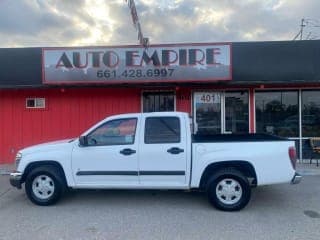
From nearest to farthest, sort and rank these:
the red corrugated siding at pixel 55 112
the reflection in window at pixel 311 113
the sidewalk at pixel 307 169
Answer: the sidewalk at pixel 307 169 → the reflection in window at pixel 311 113 → the red corrugated siding at pixel 55 112

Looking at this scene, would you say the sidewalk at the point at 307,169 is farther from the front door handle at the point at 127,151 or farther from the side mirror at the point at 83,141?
the side mirror at the point at 83,141

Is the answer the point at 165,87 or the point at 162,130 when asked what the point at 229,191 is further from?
the point at 165,87

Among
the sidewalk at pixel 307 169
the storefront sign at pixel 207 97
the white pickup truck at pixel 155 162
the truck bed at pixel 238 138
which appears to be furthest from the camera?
the storefront sign at pixel 207 97

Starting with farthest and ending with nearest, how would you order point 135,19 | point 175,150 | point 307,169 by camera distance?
point 307,169 → point 135,19 → point 175,150

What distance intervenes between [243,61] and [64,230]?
24.6 feet

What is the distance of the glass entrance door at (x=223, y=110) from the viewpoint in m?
11.4

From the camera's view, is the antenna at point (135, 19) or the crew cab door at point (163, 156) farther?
the antenna at point (135, 19)

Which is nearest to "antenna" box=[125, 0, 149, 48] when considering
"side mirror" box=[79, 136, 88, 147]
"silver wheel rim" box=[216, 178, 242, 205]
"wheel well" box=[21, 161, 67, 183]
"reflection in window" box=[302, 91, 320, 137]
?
"side mirror" box=[79, 136, 88, 147]

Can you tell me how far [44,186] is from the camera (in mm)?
6902

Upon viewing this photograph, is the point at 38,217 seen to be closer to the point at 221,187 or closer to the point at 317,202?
the point at 221,187

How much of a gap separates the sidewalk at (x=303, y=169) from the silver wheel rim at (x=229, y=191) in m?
4.06

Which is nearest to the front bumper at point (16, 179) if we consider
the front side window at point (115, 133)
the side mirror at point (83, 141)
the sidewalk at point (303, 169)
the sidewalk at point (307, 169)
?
the side mirror at point (83, 141)

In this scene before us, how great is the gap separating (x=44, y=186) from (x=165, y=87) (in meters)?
5.58

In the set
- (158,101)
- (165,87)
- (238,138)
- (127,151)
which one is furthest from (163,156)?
(158,101)
